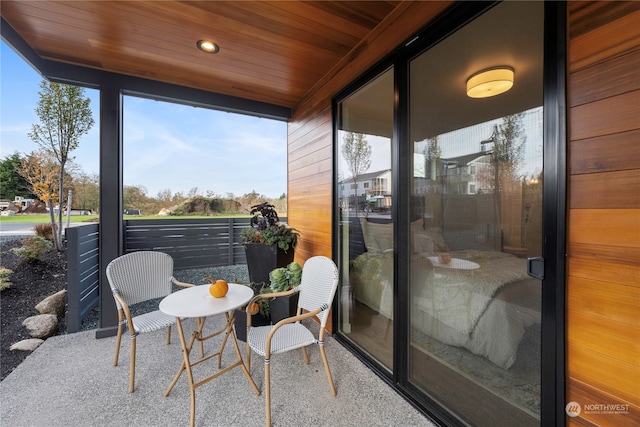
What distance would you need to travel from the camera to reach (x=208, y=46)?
2221mm

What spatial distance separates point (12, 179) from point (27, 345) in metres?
1.54

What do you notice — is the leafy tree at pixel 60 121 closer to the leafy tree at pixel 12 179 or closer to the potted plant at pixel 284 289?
the leafy tree at pixel 12 179

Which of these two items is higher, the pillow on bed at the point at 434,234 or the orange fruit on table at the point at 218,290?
the pillow on bed at the point at 434,234

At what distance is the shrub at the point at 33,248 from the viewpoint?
8.86ft

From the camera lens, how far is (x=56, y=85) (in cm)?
266

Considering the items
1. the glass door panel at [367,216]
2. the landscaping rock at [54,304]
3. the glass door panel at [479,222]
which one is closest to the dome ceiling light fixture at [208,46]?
the glass door panel at [367,216]

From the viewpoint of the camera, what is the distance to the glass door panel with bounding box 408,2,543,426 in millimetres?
1156

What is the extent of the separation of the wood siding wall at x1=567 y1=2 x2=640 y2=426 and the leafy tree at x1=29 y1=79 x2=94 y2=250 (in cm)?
392

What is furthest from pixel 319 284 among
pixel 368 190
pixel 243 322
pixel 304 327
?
pixel 243 322

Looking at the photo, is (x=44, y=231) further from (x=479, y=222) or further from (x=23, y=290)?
(x=479, y=222)

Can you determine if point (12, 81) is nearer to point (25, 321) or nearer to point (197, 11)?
point (197, 11)

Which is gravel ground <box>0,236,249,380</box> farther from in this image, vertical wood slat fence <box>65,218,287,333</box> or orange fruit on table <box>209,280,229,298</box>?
orange fruit on table <box>209,280,229,298</box>

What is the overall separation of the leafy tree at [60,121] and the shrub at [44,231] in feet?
0.18

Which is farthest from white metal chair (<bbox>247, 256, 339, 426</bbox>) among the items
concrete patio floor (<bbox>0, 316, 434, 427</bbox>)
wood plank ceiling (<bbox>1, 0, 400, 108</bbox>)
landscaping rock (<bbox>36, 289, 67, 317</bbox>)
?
landscaping rock (<bbox>36, 289, 67, 317</bbox>)
